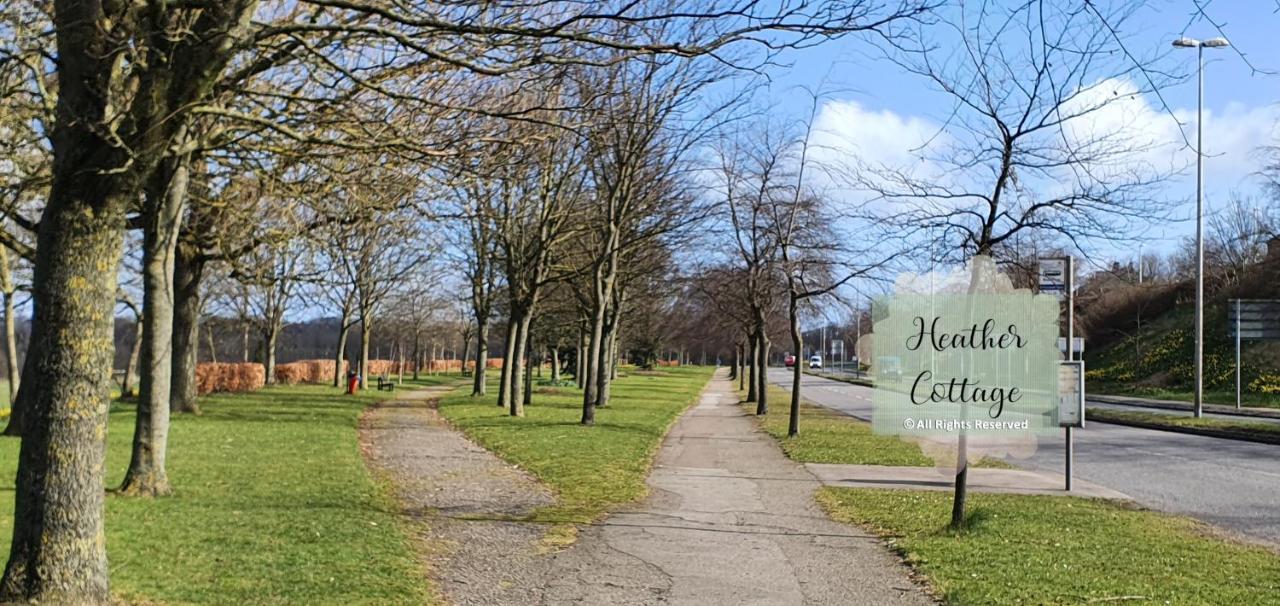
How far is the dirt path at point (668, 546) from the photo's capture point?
24.2 feet

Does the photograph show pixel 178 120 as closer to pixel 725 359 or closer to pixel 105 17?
pixel 105 17

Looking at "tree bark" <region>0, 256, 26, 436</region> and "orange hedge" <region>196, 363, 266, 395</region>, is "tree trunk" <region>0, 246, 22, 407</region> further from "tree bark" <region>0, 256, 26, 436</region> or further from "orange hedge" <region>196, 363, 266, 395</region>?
"orange hedge" <region>196, 363, 266, 395</region>

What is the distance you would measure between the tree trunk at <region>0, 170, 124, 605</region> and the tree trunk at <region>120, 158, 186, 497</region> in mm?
5307

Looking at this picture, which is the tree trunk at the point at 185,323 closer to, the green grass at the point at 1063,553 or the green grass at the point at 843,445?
the green grass at the point at 843,445

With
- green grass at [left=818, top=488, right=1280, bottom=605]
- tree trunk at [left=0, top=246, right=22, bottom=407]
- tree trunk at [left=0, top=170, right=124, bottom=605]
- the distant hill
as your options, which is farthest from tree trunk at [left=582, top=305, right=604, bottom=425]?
the distant hill

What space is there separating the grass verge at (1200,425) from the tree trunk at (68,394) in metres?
24.2

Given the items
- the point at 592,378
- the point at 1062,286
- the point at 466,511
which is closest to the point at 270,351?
the point at 592,378

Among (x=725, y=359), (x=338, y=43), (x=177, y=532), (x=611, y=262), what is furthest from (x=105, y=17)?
(x=725, y=359)

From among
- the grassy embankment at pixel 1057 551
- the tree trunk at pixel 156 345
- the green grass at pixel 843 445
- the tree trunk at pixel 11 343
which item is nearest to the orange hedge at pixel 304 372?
the tree trunk at pixel 11 343

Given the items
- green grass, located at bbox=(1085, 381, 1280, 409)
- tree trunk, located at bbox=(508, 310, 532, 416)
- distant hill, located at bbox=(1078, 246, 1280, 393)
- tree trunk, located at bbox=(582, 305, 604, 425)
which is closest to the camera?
tree trunk, located at bbox=(582, 305, 604, 425)

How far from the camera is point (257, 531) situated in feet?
28.8

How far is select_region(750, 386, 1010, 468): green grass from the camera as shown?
56.7 feet

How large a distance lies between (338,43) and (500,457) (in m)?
9.99

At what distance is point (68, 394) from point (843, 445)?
1621cm
